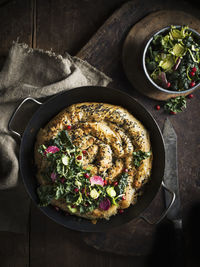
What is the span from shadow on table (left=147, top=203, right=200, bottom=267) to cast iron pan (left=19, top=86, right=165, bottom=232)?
0.59 metres

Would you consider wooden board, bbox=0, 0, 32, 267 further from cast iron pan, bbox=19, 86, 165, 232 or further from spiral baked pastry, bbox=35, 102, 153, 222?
spiral baked pastry, bbox=35, 102, 153, 222

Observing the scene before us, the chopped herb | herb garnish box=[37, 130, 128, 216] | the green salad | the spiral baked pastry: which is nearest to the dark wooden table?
the green salad

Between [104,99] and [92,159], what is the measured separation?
0.79m

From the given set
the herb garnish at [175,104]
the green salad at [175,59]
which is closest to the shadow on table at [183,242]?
the herb garnish at [175,104]

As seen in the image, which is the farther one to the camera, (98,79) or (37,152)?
(98,79)

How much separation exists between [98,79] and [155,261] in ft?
8.16

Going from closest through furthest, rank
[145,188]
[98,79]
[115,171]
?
[115,171] < [145,188] < [98,79]

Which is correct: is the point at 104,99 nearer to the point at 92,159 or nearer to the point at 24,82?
the point at 92,159

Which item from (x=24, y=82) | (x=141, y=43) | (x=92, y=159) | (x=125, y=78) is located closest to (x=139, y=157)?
(x=92, y=159)

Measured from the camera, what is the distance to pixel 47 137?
11.0 feet

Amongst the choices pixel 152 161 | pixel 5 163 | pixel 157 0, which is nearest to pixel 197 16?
pixel 157 0

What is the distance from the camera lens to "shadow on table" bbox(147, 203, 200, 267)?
3.74 meters

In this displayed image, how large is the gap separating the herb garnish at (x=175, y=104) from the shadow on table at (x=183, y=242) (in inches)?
50.8

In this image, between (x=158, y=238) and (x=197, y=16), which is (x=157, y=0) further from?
(x=158, y=238)
